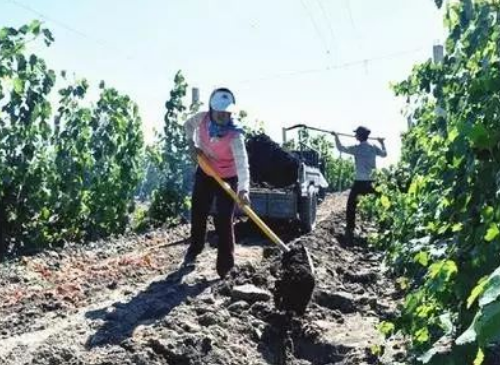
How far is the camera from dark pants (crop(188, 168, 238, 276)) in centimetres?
643

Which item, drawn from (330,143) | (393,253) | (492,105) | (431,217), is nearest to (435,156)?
(431,217)

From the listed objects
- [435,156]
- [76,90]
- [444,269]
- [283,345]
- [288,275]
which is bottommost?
[283,345]

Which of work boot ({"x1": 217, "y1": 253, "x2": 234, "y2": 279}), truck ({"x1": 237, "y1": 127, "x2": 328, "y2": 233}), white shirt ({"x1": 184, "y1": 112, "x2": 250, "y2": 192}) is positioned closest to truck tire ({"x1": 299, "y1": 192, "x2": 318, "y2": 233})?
truck ({"x1": 237, "y1": 127, "x2": 328, "y2": 233})

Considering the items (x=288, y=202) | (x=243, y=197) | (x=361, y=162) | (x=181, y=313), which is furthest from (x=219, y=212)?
(x=361, y=162)

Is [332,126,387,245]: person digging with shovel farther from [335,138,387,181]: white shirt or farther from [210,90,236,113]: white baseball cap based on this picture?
[210,90,236,113]: white baseball cap

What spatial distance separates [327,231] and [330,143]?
18.7m

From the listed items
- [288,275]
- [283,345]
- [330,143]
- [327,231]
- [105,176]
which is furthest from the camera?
[330,143]

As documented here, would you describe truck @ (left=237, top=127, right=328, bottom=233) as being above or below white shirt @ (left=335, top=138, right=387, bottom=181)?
below

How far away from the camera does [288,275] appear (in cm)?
589

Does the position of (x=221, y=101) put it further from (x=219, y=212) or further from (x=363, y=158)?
(x=363, y=158)

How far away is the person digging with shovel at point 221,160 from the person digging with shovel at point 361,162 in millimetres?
3581

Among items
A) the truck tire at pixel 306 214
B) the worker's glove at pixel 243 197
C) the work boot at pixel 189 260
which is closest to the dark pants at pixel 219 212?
the work boot at pixel 189 260

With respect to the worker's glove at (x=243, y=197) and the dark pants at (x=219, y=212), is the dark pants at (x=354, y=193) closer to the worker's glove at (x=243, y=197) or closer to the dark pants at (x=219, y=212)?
the dark pants at (x=219, y=212)

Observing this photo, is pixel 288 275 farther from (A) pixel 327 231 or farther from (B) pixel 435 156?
(A) pixel 327 231
